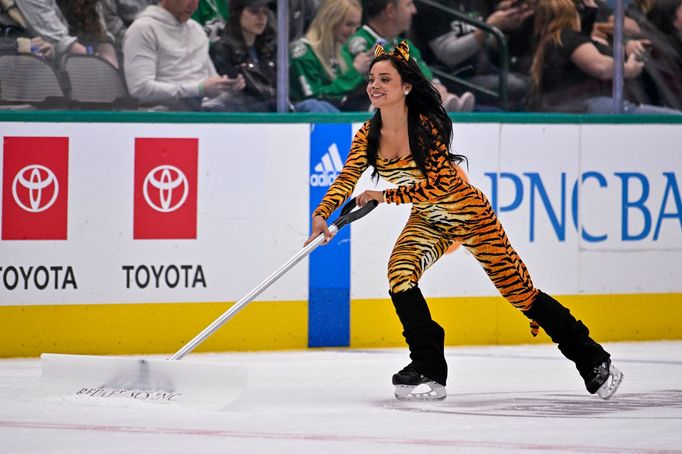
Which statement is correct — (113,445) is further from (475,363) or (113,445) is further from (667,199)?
(667,199)

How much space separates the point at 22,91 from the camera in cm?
696

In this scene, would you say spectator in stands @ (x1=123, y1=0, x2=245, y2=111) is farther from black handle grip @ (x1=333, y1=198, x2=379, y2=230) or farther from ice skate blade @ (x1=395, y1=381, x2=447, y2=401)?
ice skate blade @ (x1=395, y1=381, x2=447, y2=401)

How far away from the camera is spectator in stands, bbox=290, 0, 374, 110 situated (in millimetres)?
7539

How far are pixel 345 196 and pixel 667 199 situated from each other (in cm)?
281

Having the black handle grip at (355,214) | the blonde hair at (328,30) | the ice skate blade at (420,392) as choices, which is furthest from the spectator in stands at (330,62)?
the ice skate blade at (420,392)

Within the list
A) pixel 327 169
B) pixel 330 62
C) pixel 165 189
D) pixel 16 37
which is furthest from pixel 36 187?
pixel 330 62

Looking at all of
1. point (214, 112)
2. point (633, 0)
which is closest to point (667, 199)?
point (633, 0)

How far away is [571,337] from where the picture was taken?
5.89 metres

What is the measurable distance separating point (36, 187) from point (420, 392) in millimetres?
2342

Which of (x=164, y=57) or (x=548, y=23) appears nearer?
(x=164, y=57)

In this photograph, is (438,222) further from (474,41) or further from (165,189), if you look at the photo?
(474,41)

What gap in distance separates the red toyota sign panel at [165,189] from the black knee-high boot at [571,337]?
2095 millimetres

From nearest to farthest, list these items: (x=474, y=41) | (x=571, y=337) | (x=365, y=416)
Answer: (x=365, y=416) → (x=571, y=337) → (x=474, y=41)

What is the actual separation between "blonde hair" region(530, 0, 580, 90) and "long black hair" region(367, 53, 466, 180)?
222cm
